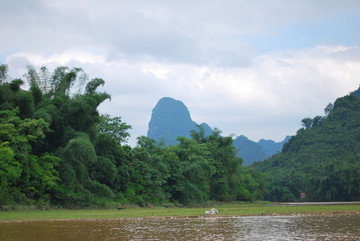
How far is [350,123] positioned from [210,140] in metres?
48.6

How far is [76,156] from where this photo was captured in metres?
35.3

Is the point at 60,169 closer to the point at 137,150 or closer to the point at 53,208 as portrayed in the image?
the point at 53,208

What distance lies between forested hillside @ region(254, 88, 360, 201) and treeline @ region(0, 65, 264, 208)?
86.0ft

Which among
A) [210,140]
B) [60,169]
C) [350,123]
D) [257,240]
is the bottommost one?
[257,240]

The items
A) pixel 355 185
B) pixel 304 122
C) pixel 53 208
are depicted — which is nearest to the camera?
pixel 53 208

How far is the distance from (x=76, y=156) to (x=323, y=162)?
65.8 metres

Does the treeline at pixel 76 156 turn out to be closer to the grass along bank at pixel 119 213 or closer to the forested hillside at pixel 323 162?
the grass along bank at pixel 119 213

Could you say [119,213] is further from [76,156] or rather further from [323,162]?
[323,162]

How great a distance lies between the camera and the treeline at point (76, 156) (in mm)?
31438

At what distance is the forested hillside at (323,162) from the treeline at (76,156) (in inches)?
1032

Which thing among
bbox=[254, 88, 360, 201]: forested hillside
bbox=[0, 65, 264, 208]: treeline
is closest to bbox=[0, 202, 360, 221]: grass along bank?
bbox=[0, 65, 264, 208]: treeline

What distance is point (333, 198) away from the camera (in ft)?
241

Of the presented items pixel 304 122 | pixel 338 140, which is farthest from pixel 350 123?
pixel 304 122

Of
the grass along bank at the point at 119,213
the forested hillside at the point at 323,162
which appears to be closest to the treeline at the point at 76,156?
the grass along bank at the point at 119,213
